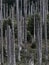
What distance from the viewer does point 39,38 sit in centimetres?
591

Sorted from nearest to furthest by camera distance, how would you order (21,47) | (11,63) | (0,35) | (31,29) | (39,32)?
(11,63) < (39,32) < (0,35) < (21,47) < (31,29)

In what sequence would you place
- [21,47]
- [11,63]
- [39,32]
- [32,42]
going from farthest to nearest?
[32,42], [21,47], [39,32], [11,63]

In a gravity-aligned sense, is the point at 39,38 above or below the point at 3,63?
above

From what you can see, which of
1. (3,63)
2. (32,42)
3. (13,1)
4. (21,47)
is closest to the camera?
(3,63)

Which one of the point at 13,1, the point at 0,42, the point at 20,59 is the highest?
the point at 13,1

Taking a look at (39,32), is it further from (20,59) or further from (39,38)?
(20,59)

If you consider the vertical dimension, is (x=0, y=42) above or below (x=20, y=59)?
above

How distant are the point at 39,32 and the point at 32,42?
2959 mm

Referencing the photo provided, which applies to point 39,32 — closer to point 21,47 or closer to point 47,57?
point 47,57

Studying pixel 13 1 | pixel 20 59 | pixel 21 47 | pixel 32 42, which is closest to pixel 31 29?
pixel 32 42

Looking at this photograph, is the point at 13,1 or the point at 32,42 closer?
the point at 32,42

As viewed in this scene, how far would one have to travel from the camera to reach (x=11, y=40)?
5.73 meters

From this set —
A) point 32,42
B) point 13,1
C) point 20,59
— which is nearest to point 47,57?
point 20,59

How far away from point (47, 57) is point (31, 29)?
3.90 meters
